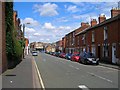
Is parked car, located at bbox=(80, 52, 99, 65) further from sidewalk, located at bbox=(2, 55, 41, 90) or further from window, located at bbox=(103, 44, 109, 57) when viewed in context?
sidewalk, located at bbox=(2, 55, 41, 90)

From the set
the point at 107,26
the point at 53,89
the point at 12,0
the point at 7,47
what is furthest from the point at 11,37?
the point at 107,26

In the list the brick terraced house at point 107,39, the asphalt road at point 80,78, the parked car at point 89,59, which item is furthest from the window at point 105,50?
the asphalt road at point 80,78

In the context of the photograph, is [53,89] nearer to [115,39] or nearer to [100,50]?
[115,39]

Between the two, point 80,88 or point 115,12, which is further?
point 115,12

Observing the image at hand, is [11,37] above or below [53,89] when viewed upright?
above

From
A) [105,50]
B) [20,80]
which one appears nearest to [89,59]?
[105,50]

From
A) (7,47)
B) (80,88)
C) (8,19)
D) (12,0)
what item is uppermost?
(12,0)

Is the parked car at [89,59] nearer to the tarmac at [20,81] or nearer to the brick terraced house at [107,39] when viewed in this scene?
the brick terraced house at [107,39]

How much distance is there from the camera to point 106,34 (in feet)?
132

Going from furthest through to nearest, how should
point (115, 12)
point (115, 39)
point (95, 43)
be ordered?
point (95, 43)
point (115, 12)
point (115, 39)

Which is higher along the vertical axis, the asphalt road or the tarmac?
the tarmac

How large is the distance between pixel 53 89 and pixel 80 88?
4.38ft

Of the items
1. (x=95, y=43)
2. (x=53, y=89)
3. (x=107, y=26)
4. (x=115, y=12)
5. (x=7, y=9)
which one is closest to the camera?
(x=53, y=89)

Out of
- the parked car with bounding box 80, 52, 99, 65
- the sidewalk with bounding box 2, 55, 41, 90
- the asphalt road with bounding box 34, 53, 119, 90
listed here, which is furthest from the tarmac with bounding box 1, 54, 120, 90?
the parked car with bounding box 80, 52, 99, 65
